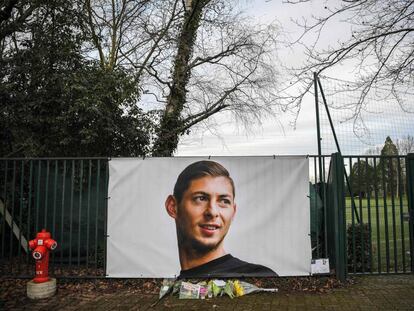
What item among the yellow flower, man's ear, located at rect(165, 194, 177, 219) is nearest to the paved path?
the yellow flower

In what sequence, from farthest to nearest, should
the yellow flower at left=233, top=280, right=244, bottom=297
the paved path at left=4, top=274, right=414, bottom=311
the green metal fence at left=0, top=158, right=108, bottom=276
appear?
the green metal fence at left=0, top=158, right=108, bottom=276
the yellow flower at left=233, top=280, right=244, bottom=297
the paved path at left=4, top=274, right=414, bottom=311

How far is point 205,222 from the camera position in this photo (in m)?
6.55

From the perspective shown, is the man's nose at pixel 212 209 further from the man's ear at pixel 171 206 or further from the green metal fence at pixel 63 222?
the green metal fence at pixel 63 222

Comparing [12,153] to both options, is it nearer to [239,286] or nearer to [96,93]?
[96,93]

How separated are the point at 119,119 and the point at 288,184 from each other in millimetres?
4748

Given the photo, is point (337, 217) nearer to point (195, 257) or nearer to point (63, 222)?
point (195, 257)

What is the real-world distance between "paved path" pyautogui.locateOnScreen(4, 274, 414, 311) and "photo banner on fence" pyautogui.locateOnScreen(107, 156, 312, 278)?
1.92 feet

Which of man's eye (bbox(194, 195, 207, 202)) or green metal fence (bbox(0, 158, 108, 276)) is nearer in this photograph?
man's eye (bbox(194, 195, 207, 202))

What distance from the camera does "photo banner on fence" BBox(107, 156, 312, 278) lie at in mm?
6438

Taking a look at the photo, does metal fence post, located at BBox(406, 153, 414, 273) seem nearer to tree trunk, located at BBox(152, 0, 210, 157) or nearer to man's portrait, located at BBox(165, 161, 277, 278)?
man's portrait, located at BBox(165, 161, 277, 278)

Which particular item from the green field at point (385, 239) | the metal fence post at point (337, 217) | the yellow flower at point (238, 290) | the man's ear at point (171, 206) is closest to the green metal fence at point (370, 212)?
the green field at point (385, 239)

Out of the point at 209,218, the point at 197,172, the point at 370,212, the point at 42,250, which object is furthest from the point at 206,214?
the point at 370,212

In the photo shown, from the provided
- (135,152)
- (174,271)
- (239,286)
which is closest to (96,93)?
(135,152)

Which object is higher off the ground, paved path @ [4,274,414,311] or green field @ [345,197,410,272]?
green field @ [345,197,410,272]
